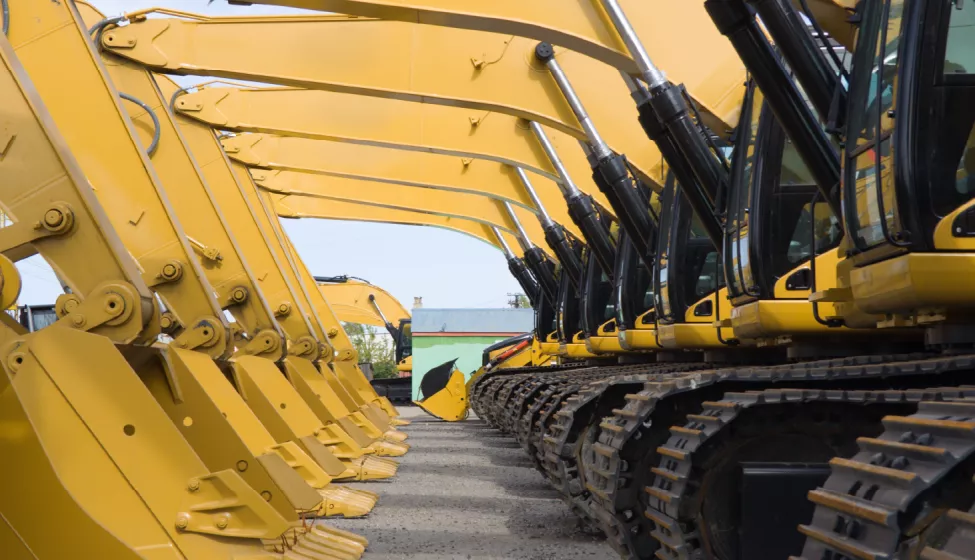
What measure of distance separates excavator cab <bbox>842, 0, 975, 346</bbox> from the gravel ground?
3953 millimetres

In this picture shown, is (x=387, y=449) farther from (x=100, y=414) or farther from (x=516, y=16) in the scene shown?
(x=100, y=414)

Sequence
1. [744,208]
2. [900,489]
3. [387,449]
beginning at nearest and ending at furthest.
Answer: [900,489], [744,208], [387,449]

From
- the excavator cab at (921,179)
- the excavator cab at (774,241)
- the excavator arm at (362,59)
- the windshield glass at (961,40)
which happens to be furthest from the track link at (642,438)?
the excavator arm at (362,59)

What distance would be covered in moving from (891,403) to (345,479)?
9905 millimetres

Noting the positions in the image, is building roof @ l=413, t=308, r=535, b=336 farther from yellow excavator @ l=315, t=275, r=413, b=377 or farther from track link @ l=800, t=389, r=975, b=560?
track link @ l=800, t=389, r=975, b=560

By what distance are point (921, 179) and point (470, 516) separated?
21.2 ft

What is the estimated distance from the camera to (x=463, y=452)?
17719 mm

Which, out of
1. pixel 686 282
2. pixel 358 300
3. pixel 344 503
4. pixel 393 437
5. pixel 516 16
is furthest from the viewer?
pixel 358 300

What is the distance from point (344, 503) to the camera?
34.3 feet

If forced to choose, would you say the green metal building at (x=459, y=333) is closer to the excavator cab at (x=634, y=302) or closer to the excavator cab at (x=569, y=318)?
the excavator cab at (x=569, y=318)

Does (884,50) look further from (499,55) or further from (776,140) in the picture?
(499,55)

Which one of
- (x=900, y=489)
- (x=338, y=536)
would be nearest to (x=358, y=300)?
(x=338, y=536)

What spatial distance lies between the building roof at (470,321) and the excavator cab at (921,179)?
113 ft

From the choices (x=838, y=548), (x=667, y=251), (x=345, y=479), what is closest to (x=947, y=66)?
(x=838, y=548)
